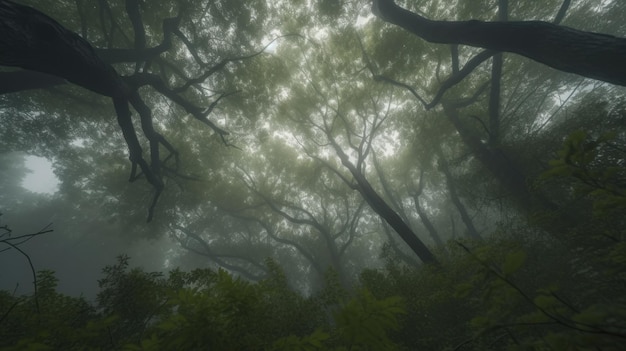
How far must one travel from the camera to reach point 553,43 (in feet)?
12.1

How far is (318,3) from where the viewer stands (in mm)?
10266

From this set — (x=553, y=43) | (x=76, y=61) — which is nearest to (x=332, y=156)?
(x=553, y=43)

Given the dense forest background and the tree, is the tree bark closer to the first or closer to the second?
the dense forest background

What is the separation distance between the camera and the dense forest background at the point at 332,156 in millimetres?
1966

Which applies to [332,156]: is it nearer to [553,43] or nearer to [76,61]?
[553,43]

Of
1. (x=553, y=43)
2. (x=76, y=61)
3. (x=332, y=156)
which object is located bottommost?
(x=553, y=43)

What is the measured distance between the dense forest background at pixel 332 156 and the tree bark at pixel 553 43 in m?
0.03

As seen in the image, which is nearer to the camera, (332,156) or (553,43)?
(553,43)

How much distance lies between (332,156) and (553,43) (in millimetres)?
14248

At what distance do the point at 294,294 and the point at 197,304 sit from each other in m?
2.45

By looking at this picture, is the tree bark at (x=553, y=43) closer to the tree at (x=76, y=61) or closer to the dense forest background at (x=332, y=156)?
the dense forest background at (x=332, y=156)

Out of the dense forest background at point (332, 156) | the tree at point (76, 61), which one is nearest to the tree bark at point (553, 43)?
the dense forest background at point (332, 156)

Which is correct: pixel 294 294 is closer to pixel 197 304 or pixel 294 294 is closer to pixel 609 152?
→ pixel 197 304

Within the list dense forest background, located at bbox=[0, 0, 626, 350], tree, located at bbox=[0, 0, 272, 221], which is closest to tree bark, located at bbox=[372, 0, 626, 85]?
dense forest background, located at bbox=[0, 0, 626, 350]
